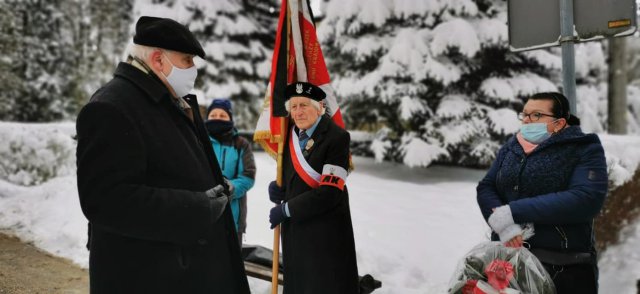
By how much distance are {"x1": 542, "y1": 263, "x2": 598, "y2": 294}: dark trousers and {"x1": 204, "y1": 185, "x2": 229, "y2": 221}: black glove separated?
2.01 m

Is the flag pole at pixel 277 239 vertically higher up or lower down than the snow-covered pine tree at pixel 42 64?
lower down

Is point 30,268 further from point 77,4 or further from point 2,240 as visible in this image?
point 77,4

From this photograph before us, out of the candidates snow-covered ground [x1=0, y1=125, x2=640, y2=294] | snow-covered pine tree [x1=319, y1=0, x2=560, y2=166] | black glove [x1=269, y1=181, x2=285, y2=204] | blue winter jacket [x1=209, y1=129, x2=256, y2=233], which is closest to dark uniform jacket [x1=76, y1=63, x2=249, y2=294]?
black glove [x1=269, y1=181, x2=285, y2=204]

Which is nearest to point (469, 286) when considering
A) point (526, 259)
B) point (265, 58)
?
point (526, 259)

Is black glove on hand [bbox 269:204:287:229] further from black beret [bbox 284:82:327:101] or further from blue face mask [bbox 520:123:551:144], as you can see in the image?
blue face mask [bbox 520:123:551:144]

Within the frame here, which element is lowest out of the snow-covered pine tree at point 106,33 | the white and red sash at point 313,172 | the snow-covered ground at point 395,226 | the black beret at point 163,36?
the snow-covered ground at point 395,226

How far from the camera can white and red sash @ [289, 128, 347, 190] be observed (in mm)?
3164

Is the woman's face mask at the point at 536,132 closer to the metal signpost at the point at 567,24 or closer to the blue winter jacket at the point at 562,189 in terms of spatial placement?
the blue winter jacket at the point at 562,189

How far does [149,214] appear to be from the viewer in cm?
189

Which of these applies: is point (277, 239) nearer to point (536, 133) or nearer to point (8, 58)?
point (536, 133)

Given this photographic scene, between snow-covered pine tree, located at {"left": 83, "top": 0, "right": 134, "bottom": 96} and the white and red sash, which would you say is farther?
snow-covered pine tree, located at {"left": 83, "top": 0, "right": 134, "bottom": 96}

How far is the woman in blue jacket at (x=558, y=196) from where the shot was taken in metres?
2.68

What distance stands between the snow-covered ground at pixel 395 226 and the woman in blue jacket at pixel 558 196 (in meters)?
1.81

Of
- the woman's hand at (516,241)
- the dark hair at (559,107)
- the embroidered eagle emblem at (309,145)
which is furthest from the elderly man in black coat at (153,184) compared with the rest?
the dark hair at (559,107)
